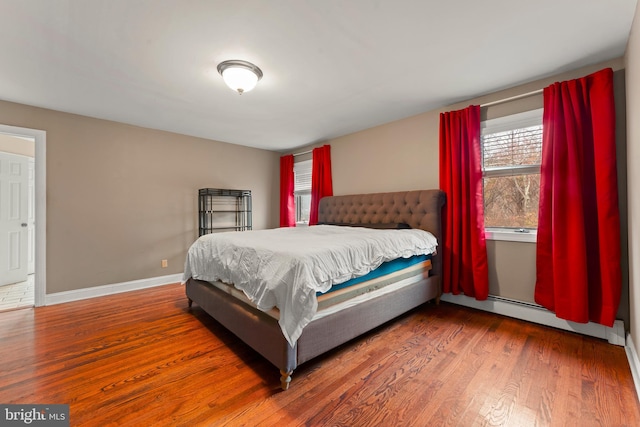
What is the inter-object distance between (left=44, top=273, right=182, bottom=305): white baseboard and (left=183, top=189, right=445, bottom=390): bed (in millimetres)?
1356

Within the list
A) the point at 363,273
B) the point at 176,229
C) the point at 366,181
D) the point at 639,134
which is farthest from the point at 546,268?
the point at 176,229

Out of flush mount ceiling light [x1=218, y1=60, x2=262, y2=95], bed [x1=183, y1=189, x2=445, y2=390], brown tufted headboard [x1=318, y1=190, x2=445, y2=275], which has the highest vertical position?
flush mount ceiling light [x1=218, y1=60, x2=262, y2=95]

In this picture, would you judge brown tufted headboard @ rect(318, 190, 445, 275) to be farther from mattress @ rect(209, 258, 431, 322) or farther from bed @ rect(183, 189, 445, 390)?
mattress @ rect(209, 258, 431, 322)

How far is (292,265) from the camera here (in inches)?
67.5

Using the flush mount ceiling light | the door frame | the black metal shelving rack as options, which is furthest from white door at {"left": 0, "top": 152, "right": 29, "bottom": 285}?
the flush mount ceiling light

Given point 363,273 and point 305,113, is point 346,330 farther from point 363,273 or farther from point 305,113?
point 305,113

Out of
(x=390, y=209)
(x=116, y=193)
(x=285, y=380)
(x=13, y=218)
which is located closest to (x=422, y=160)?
(x=390, y=209)

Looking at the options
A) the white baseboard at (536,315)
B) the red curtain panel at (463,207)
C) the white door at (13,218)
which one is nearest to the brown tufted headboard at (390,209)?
the red curtain panel at (463,207)

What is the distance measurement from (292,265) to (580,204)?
8.08 feet

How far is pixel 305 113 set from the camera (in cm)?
345

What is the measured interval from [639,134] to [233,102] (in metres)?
3.40

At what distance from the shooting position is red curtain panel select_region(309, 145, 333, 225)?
4.61 meters

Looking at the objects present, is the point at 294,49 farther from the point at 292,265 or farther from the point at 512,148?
the point at 512,148

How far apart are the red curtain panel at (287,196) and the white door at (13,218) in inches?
164
